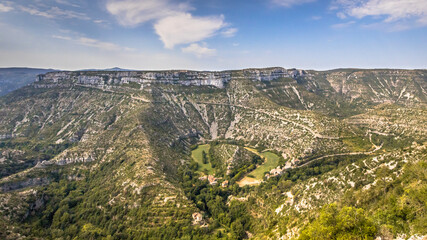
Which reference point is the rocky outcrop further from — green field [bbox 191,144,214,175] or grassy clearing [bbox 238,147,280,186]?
grassy clearing [bbox 238,147,280,186]

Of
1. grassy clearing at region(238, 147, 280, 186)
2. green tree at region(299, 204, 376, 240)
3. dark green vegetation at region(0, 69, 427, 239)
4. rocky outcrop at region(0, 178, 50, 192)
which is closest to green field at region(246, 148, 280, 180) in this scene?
grassy clearing at region(238, 147, 280, 186)

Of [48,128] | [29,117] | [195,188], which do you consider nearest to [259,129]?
[195,188]

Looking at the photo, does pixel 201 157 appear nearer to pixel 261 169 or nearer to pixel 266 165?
pixel 261 169

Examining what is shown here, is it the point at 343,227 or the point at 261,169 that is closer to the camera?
the point at 343,227

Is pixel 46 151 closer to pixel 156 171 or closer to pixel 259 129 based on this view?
pixel 156 171

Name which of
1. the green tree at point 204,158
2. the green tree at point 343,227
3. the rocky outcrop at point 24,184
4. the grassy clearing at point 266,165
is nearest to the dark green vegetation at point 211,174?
the green tree at point 343,227

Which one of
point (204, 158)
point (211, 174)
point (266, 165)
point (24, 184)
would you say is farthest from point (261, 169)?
point (24, 184)
